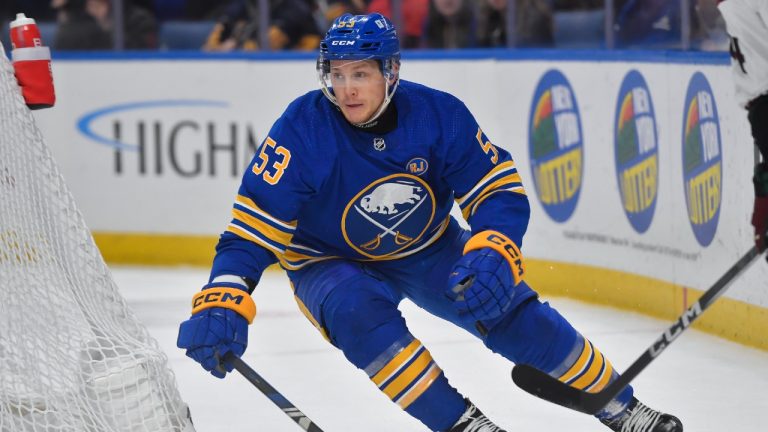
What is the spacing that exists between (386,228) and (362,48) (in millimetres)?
398

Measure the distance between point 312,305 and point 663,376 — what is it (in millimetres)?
1604

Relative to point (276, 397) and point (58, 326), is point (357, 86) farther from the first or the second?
point (58, 326)

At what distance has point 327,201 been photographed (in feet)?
10.1

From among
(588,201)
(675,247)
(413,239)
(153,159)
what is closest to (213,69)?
(153,159)

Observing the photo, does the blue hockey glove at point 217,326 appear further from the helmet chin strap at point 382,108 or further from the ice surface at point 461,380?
the ice surface at point 461,380

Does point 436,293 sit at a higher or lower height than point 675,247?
higher

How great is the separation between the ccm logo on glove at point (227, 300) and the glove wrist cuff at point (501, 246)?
1.50ft

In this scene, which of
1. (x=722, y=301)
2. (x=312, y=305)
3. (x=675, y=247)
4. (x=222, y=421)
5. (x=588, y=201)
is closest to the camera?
(x=312, y=305)

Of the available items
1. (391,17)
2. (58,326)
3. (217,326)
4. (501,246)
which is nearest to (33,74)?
(58,326)

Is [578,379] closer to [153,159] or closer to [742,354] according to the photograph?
[742,354]

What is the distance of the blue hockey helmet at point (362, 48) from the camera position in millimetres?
2990

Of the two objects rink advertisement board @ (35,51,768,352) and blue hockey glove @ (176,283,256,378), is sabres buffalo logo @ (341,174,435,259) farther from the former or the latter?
rink advertisement board @ (35,51,768,352)

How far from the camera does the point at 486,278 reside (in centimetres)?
281

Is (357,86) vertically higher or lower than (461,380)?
higher
